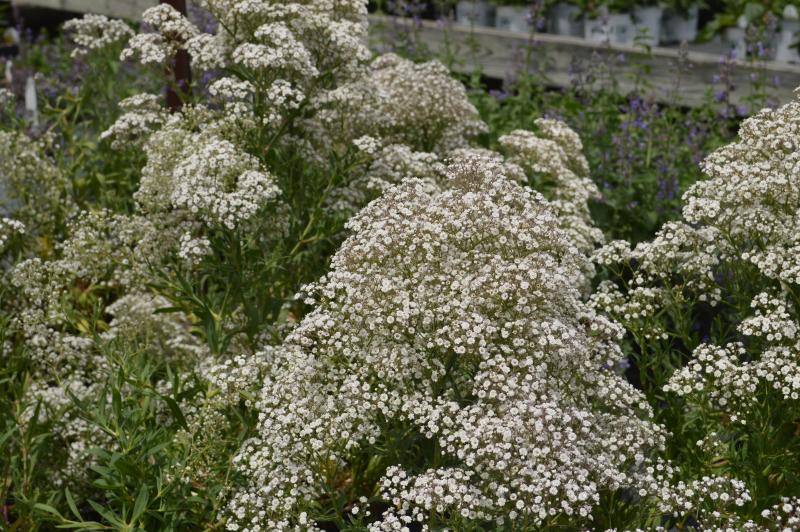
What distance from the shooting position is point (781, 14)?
30.8ft

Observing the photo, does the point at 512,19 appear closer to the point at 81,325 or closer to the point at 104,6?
the point at 104,6

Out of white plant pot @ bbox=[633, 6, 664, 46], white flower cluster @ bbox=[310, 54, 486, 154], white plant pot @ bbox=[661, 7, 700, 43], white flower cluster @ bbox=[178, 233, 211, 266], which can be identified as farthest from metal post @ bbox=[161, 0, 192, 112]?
white plant pot @ bbox=[661, 7, 700, 43]

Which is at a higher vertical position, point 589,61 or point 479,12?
point 589,61

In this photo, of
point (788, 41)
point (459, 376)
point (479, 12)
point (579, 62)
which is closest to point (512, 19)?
point (479, 12)

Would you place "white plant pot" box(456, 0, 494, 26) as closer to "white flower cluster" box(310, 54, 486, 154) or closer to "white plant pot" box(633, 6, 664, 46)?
"white plant pot" box(633, 6, 664, 46)

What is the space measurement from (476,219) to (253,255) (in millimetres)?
1189

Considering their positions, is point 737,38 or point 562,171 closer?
point 562,171

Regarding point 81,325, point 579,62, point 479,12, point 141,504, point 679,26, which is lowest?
point 81,325

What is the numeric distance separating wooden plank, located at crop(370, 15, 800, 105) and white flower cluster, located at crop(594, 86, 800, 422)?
3250 millimetres

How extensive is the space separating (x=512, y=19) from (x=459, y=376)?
7.48m

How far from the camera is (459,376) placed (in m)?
3.96

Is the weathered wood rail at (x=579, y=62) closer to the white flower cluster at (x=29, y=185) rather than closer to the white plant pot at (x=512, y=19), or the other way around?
the white plant pot at (x=512, y=19)

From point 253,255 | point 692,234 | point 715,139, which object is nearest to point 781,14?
point 715,139

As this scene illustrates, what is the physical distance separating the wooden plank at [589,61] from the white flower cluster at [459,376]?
402cm
